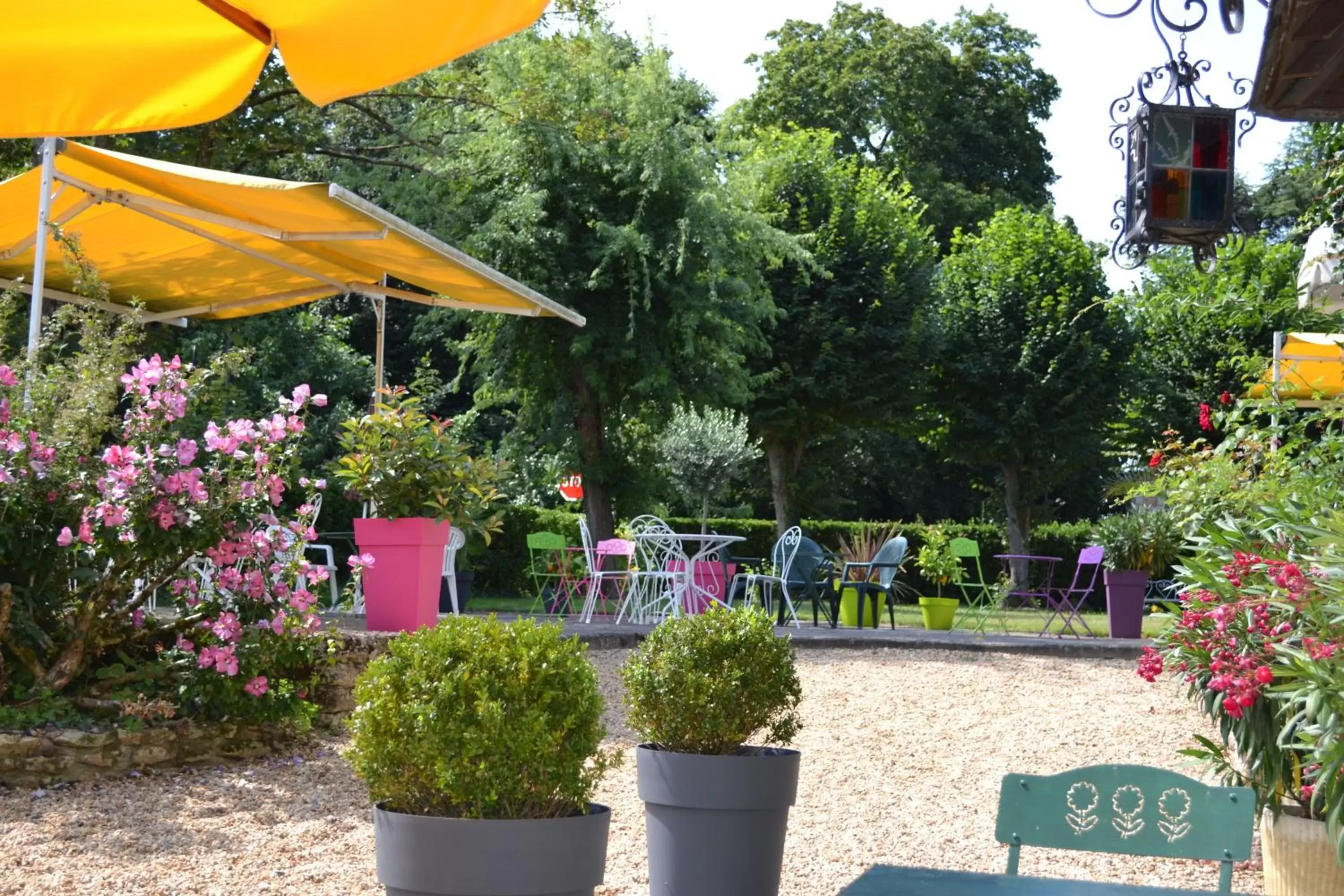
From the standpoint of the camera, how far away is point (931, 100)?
2891 cm

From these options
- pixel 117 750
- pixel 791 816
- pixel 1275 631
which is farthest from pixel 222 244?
pixel 1275 631

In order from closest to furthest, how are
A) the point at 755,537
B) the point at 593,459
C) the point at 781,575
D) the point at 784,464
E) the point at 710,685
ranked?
the point at 710,685 < the point at 781,575 < the point at 593,459 < the point at 755,537 < the point at 784,464

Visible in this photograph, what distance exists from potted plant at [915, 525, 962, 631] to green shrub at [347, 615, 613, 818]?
10455 millimetres

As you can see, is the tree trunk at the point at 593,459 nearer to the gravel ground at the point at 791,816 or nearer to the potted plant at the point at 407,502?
the gravel ground at the point at 791,816

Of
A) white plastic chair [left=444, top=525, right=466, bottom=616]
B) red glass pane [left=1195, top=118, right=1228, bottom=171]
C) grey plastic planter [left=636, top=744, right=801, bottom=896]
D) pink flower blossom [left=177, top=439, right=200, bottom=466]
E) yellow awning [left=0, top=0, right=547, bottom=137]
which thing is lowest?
grey plastic planter [left=636, top=744, right=801, bottom=896]

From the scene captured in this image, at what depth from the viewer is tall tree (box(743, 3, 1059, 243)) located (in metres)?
28.7

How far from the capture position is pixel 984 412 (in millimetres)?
21906

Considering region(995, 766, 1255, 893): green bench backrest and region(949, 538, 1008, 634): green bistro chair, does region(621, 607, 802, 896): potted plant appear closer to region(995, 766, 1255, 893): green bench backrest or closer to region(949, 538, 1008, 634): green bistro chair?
region(995, 766, 1255, 893): green bench backrest

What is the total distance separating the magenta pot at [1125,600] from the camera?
1176 cm

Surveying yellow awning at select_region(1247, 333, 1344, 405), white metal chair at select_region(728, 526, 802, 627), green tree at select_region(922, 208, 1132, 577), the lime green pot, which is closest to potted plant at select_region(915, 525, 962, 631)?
the lime green pot

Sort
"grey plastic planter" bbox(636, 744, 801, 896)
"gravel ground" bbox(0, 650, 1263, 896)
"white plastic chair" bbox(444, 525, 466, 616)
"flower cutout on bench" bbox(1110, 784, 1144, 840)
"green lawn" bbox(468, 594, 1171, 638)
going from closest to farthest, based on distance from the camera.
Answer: "flower cutout on bench" bbox(1110, 784, 1144, 840)
"grey plastic planter" bbox(636, 744, 801, 896)
"gravel ground" bbox(0, 650, 1263, 896)
"white plastic chair" bbox(444, 525, 466, 616)
"green lawn" bbox(468, 594, 1171, 638)

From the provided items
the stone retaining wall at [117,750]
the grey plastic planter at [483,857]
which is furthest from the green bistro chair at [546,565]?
the grey plastic planter at [483,857]

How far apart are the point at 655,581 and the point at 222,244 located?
5933 mm

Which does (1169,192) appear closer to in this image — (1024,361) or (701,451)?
(701,451)
